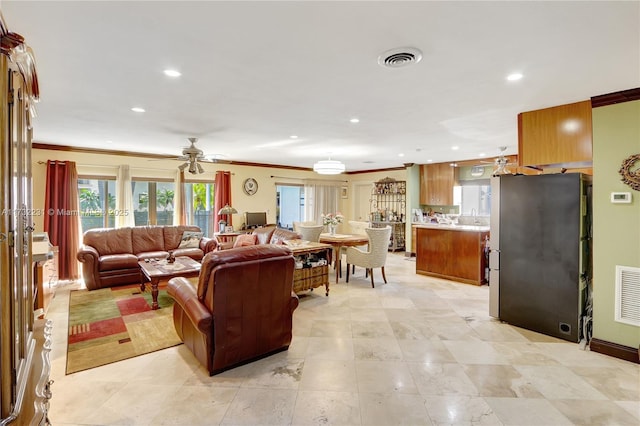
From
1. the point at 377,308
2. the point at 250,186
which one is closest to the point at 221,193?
the point at 250,186

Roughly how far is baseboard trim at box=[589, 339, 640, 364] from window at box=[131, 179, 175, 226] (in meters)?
7.04

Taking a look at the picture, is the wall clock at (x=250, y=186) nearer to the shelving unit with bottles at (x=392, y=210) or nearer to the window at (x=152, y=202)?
the window at (x=152, y=202)

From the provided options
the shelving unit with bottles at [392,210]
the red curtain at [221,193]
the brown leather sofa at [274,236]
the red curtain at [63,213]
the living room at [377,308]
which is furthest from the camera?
the shelving unit with bottles at [392,210]

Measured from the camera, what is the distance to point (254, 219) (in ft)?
24.9

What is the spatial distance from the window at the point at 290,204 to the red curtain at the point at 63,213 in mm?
4647

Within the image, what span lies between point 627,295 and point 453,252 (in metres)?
2.73

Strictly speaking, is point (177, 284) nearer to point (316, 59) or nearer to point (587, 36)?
point (316, 59)

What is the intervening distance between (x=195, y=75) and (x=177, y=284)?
6.14 feet

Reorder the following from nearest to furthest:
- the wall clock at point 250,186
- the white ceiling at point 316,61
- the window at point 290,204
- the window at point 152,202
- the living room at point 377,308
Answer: the white ceiling at point 316,61 → the living room at point 377,308 → the window at point 152,202 → the wall clock at point 250,186 → the window at point 290,204

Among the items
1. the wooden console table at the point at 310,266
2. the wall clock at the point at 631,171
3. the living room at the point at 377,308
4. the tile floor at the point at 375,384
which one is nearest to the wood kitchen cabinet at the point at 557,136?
the living room at the point at 377,308

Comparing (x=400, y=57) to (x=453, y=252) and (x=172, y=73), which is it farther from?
(x=453, y=252)

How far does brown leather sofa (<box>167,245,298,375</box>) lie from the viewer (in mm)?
2404

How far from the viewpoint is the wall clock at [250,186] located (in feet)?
25.1

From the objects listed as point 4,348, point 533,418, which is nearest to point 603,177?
point 533,418
